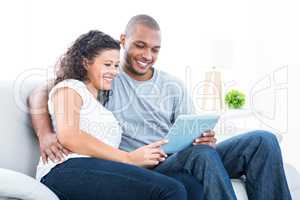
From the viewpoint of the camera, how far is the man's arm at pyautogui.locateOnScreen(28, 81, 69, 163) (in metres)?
1.66

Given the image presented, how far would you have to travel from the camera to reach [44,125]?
5.82ft

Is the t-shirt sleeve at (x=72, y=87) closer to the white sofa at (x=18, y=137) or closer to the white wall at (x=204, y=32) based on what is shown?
the white sofa at (x=18, y=137)

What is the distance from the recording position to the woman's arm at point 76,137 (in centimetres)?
161

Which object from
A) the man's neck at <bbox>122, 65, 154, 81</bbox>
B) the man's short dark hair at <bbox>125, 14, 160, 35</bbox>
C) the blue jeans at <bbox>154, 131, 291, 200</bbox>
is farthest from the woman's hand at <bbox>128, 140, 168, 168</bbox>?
the man's short dark hair at <bbox>125, 14, 160, 35</bbox>

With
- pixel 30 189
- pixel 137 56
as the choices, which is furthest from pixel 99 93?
pixel 30 189

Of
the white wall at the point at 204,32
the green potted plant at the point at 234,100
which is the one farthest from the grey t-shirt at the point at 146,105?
the green potted plant at the point at 234,100

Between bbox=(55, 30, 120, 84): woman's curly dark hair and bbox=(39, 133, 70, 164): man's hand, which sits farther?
bbox=(55, 30, 120, 84): woman's curly dark hair

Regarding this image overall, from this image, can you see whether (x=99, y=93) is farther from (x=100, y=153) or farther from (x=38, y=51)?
(x=38, y=51)

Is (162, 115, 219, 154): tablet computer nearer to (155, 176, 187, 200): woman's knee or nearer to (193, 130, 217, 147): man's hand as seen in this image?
(193, 130, 217, 147): man's hand

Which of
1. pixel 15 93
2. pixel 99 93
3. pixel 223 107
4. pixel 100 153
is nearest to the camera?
pixel 100 153

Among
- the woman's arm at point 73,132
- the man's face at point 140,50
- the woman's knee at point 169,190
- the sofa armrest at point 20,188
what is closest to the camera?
the sofa armrest at point 20,188

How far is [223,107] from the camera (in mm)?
3004

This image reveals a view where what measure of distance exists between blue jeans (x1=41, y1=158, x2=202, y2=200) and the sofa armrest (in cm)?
13

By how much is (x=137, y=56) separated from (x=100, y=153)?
626mm
